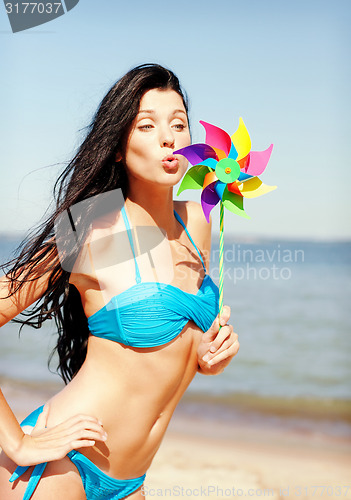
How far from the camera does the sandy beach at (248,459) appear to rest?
4625 millimetres

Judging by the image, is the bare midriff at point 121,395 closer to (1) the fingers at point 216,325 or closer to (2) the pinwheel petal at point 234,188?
(1) the fingers at point 216,325

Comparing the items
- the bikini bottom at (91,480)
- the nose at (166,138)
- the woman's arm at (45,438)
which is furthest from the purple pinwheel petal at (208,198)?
the bikini bottom at (91,480)

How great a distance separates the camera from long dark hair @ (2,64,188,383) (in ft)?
7.30

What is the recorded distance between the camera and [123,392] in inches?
85.7

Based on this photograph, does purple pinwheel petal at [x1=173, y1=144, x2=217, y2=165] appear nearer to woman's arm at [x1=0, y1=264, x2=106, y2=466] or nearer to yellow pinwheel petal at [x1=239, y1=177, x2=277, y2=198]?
yellow pinwheel petal at [x1=239, y1=177, x2=277, y2=198]

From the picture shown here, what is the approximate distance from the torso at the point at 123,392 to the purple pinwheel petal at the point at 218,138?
58cm

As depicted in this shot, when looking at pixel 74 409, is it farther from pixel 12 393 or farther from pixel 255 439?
pixel 12 393

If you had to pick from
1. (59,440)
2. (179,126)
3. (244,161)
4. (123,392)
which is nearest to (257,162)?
(244,161)

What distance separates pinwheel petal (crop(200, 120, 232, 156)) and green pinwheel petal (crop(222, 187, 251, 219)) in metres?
0.16

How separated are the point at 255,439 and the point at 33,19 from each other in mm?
4613

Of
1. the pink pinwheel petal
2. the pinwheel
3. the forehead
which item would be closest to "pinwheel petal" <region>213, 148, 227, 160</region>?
the pinwheel

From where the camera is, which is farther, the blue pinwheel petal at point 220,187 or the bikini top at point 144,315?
the blue pinwheel petal at point 220,187

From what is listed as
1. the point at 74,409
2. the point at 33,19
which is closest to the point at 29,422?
the point at 74,409

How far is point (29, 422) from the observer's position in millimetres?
2211
